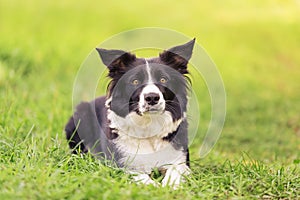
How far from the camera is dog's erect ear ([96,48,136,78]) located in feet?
15.3

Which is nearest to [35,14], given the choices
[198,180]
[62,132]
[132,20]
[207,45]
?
[132,20]

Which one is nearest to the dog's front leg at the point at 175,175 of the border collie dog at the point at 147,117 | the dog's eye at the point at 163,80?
the border collie dog at the point at 147,117

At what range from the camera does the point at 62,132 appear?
6.00m

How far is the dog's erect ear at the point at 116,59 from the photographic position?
465 cm

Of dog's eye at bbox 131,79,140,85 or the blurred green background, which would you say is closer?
dog's eye at bbox 131,79,140,85

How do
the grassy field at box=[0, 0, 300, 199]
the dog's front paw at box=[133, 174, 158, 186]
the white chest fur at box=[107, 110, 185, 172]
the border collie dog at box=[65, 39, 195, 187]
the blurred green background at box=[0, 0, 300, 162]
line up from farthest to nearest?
the blurred green background at box=[0, 0, 300, 162] < the white chest fur at box=[107, 110, 185, 172] < the border collie dog at box=[65, 39, 195, 187] < the dog's front paw at box=[133, 174, 158, 186] < the grassy field at box=[0, 0, 300, 199]

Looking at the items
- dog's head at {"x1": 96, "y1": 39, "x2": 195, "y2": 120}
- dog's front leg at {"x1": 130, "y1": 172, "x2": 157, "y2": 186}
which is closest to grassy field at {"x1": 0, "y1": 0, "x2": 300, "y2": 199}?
dog's front leg at {"x1": 130, "y1": 172, "x2": 157, "y2": 186}

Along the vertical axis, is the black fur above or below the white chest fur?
above

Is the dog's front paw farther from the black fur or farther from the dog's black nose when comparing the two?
the dog's black nose

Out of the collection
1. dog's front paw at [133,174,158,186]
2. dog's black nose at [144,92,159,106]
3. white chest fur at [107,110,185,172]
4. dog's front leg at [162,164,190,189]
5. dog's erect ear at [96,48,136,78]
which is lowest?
dog's front paw at [133,174,158,186]

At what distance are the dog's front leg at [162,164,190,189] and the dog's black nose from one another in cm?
54

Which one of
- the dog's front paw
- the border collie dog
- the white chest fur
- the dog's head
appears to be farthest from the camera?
the white chest fur

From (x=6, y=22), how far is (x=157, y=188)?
354 inches

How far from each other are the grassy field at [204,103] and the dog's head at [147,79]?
1.65 ft
